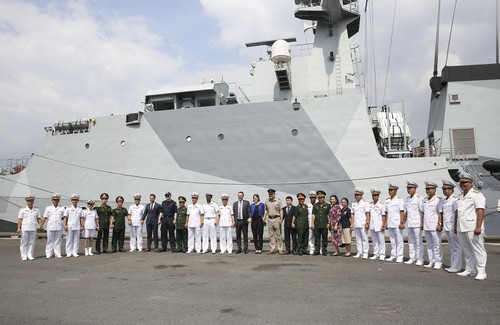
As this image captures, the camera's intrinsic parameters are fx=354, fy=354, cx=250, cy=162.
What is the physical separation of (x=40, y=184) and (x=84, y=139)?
8.72ft

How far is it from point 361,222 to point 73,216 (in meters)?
6.68

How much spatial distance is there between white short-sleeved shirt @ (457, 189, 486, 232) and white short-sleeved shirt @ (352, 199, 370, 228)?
244cm

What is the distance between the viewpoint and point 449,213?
599cm

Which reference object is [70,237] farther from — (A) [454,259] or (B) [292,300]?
(A) [454,259]

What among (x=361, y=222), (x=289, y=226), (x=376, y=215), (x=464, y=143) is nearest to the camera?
(x=376, y=215)

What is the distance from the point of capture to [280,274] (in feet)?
18.2

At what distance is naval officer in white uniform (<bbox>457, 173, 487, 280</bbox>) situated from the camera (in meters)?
5.09

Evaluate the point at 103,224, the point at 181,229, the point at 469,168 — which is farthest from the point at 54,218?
the point at 469,168

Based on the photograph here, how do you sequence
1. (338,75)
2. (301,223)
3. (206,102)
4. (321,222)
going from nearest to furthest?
(321,222) → (301,223) → (338,75) → (206,102)

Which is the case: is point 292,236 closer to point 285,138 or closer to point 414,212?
point 414,212

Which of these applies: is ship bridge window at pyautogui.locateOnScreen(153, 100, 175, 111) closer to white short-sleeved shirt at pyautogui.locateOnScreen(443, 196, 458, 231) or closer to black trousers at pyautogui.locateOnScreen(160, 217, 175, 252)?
black trousers at pyautogui.locateOnScreen(160, 217, 175, 252)

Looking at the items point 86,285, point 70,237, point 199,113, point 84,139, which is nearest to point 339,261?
point 86,285

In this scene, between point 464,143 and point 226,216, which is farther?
point 464,143

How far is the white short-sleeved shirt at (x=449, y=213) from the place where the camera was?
592 centimetres
